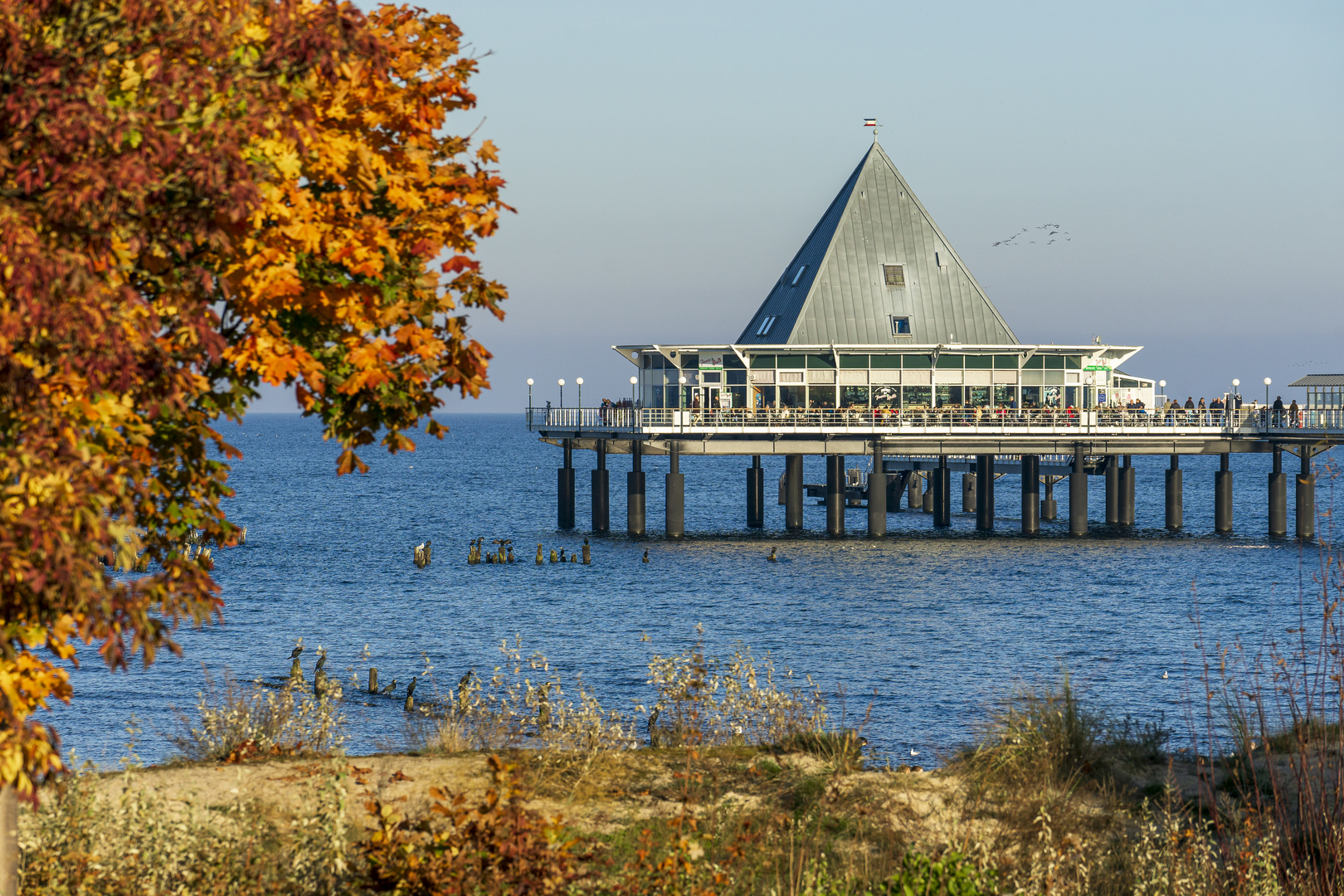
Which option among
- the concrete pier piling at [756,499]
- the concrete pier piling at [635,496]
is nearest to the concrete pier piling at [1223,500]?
the concrete pier piling at [756,499]

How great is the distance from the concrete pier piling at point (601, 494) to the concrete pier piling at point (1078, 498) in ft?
75.9

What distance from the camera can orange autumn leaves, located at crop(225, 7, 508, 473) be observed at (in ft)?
23.0

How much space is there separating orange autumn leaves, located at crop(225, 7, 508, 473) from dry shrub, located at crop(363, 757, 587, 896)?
7.34 ft

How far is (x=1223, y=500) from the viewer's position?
235ft

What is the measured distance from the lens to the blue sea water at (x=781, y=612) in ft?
102

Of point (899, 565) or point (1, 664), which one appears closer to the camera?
point (1, 664)

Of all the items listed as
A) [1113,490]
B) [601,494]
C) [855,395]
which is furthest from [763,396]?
→ [1113,490]

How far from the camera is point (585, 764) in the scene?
11969mm

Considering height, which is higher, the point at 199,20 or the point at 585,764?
the point at 199,20

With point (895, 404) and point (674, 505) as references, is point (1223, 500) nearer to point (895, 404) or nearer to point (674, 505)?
point (895, 404)

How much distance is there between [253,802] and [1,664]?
5107 millimetres

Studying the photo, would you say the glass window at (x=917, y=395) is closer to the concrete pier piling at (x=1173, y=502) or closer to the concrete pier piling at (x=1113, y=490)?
the concrete pier piling at (x=1113, y=490)

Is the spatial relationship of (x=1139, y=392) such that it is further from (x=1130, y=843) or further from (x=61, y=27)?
(x=61, y=27)

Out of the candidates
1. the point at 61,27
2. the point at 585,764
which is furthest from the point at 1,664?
the point at 585,764
